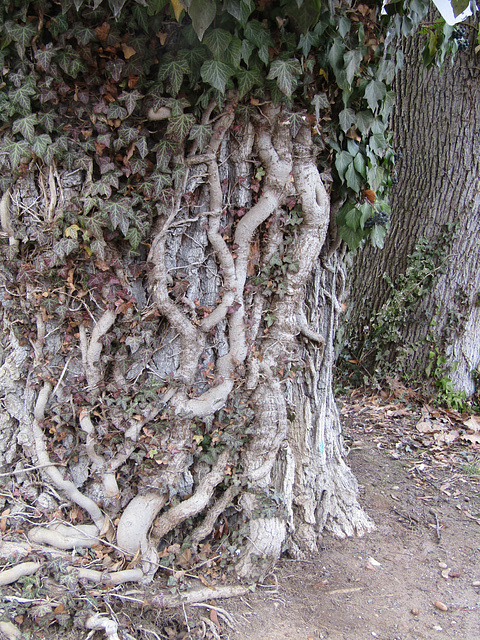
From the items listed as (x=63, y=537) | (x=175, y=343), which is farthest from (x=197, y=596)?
(x=175, y=343)

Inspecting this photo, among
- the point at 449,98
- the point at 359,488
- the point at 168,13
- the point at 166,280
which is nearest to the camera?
the point at 168,13

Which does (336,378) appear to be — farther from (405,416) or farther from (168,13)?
(168,13)

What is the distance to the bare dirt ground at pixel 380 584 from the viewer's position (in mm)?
2072

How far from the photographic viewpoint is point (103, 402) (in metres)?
2.22

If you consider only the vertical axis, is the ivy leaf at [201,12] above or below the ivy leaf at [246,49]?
below

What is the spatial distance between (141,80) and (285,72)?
594 millimetres

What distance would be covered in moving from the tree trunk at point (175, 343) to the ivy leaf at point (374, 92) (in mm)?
321

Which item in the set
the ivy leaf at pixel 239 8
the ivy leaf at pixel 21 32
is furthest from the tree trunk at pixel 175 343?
the ivy leaf at pixel 21 32

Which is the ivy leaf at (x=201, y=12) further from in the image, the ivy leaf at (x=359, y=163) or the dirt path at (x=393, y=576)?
the dirt path at (x=393, y=576)

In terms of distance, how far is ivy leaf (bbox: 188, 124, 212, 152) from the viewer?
6.61ft

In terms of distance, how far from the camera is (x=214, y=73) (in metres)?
1.85

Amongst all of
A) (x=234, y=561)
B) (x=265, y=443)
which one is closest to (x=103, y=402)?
(x=265, y=443)

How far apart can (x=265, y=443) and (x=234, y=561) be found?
61cm

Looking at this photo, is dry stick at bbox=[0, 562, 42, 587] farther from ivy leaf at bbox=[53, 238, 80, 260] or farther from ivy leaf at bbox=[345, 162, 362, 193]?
ivy leaf at bbox=[345, 162, 362, 193]
